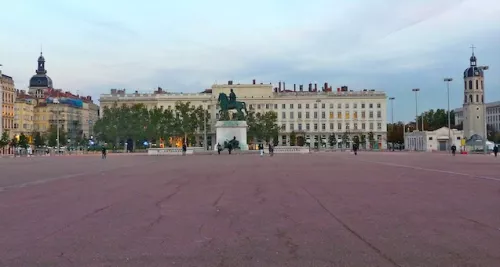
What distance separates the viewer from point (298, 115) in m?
158

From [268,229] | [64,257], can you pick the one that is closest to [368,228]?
[268,229]

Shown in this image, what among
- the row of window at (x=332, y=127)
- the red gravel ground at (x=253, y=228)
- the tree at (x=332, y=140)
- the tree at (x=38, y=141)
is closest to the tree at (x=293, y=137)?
the row of window at (x=332, y=127)

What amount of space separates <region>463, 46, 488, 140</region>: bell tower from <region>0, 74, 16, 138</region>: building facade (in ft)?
350

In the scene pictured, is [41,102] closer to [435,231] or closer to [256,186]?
[256,186]

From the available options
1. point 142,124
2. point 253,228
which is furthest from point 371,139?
point 253,228

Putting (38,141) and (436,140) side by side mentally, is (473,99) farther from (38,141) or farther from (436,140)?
(38,141)

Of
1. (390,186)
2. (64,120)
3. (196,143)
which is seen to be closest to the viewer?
(390,186)

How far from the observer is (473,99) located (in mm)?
126875

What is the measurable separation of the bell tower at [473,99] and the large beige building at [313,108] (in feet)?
101

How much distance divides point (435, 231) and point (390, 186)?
9848mm

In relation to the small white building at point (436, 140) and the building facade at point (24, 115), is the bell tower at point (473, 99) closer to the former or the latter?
the small white building at point (436, 140)

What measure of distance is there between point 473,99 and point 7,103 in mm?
108952

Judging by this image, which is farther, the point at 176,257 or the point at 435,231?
the point at 435,231

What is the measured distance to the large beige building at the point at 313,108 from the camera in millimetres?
156000
